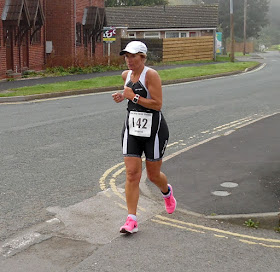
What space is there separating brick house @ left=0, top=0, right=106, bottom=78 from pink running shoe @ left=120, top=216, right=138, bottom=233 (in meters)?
21.2

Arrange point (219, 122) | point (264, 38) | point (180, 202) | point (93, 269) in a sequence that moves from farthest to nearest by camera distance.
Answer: point (264, 38)
point (219, 122)
point (180, 202)
point (93, 269)

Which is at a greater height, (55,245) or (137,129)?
(137,129)

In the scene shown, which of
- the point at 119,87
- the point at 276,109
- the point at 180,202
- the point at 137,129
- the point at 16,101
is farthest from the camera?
the point at 119,87

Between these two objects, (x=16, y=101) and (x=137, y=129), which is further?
(x=16, y=101)

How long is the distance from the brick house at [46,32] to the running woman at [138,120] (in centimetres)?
2095

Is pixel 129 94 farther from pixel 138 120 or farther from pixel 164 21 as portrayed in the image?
pixel 164 21

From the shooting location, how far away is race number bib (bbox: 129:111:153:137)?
5.69 metres

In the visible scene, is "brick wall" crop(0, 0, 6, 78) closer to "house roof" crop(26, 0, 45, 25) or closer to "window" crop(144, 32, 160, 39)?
"house roof" crop(26, 0, 45, 25)

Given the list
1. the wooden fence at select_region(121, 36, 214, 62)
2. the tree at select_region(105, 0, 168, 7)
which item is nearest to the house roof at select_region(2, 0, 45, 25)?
the wooden fence at select_region(121, 36, 214, 62)

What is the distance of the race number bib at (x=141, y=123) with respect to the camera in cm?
569

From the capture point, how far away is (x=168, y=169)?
839 centimetres

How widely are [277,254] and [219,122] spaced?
8580 millimetres

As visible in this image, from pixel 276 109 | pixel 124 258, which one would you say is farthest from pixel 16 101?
pixel 124 258

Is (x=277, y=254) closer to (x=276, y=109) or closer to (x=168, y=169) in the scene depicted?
(x=168, y=169)
